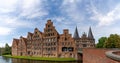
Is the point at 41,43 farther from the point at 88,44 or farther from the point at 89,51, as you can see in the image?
the point at 89,51

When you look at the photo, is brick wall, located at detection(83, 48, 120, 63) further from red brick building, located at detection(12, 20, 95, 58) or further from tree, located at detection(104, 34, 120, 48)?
red brick building, located at detection(12, 20, 95, 58)

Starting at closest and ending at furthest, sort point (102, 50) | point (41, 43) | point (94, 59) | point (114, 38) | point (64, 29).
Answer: point (102, 50)
point (94, 59)
point (114, 38)
point (64, 29)
point (41, 43)

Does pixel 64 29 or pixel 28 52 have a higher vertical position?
pixel 64 29

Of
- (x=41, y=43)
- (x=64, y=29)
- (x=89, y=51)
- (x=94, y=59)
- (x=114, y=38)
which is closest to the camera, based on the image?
(x=94, y=59)

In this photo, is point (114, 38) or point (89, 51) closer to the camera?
point (89, 51)

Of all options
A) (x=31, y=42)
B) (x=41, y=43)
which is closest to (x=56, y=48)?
(x=41, y=43)

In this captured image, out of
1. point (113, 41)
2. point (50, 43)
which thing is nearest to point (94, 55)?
point (113, 41)

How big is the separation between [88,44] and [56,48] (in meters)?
21.3

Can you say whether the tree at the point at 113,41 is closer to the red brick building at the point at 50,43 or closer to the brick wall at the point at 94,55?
the red brick building at the point at 50,43

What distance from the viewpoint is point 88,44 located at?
291 ft

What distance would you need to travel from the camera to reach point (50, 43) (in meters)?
75.8

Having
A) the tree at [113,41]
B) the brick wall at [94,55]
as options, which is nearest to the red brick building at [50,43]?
the tree at [113,41]

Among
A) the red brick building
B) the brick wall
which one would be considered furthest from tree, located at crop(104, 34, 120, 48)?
the brick wall

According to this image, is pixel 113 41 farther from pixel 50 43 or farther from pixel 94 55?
pixel 94 55
